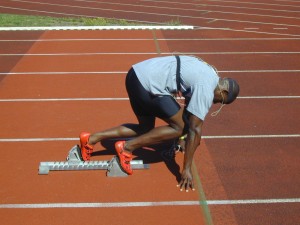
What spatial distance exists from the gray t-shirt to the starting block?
2.97 feet

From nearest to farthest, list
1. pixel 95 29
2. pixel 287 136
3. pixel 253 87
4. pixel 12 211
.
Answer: pixel 12 211 < pixel 287 136 < pixel 253 87 < pixel 95 29

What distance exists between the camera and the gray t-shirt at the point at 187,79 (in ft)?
11.8

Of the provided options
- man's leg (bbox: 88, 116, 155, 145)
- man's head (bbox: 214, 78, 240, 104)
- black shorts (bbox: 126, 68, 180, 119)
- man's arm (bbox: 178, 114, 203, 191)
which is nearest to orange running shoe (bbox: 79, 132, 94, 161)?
man's leg (bbox: 88, 116, 155, 145)

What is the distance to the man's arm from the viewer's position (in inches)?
145

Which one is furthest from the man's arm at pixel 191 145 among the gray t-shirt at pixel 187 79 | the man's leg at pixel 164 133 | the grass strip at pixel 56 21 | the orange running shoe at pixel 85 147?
the grass strip at pixel 56 21

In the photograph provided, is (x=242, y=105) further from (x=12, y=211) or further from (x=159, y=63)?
(x=12, y=211)

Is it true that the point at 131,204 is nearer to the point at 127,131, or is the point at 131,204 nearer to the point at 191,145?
the point at 191,145

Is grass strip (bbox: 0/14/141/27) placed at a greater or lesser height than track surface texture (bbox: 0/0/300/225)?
lesser

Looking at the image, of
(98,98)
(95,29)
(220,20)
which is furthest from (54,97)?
(220,20)

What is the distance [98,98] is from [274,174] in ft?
9.83

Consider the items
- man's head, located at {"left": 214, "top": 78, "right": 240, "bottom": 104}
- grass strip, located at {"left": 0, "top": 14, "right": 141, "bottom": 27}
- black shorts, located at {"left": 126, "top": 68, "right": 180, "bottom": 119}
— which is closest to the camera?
man's head, located at {"left": 214, "top": 78, "right": 240, "bottom": 104}

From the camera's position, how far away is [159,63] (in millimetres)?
3838

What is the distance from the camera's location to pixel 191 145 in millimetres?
3742

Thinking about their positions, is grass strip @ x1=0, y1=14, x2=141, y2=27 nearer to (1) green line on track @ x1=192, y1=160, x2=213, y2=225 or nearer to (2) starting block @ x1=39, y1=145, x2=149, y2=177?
(2) starting block @ x1=39, y1=145, x2=149, y2=177
